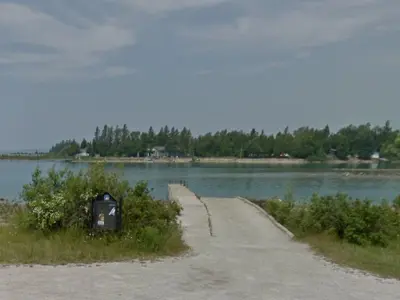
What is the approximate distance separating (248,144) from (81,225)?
13509 centimetres

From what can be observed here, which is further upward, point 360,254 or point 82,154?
point 82,154

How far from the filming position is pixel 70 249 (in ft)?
30.6

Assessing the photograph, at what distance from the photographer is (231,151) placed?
144375mm

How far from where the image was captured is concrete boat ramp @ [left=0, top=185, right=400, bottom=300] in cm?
684

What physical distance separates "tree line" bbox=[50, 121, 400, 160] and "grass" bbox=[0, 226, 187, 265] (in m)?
133

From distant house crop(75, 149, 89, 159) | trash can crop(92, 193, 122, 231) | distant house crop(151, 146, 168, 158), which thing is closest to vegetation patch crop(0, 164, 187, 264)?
trash can crop(92, 193, 122, 231)

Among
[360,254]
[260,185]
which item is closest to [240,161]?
[260,185]

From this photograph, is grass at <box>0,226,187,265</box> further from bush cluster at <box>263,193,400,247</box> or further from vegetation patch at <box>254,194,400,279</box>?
bush cluster at <box>263,193,400,247</box>

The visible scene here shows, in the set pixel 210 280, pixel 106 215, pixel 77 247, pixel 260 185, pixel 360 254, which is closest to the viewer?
pixel 210 280

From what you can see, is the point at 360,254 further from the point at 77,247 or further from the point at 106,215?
the point at 77,247

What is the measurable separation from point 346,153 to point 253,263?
5417 inches

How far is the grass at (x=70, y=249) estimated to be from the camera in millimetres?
8852

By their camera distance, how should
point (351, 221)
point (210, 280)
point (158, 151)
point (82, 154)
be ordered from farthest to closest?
1. point (158, 151)
2. point (82, 154)
3. point (351, 221)
4. point (210, 280)

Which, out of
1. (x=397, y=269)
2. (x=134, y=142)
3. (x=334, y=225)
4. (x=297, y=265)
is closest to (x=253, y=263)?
(x=297, y=265)
